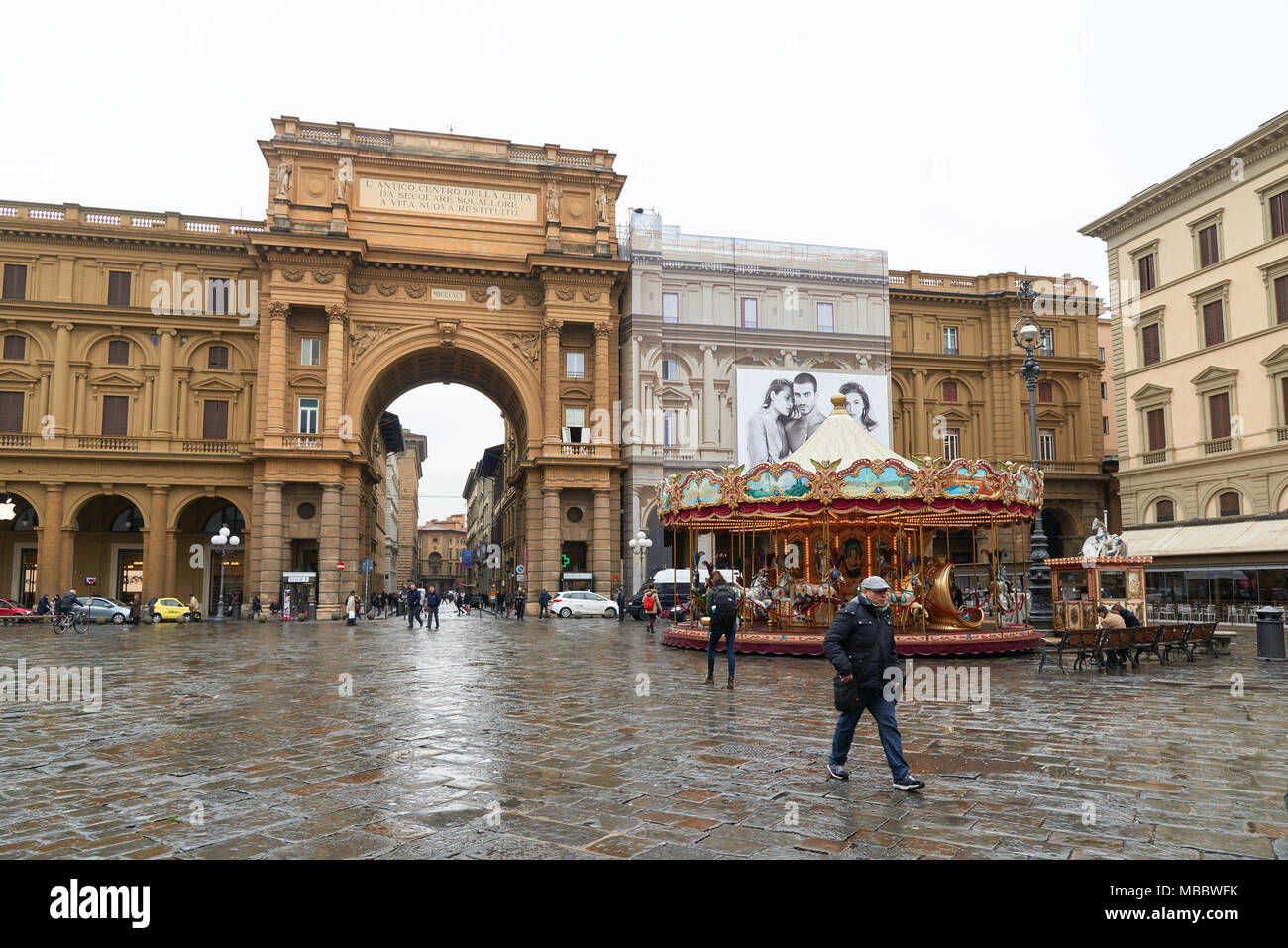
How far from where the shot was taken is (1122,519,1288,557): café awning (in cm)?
2770

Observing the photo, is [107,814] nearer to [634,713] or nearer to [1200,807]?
[634,713]

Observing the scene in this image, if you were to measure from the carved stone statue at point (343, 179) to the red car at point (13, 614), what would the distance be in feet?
66.2

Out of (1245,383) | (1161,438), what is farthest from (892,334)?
(1245,383)

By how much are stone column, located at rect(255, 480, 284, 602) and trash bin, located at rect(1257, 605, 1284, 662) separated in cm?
3189

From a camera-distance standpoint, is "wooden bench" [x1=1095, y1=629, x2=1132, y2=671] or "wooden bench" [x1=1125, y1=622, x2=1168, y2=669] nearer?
"wooden bench" [x1=1095, y1=629, x2=1132, y2=671]

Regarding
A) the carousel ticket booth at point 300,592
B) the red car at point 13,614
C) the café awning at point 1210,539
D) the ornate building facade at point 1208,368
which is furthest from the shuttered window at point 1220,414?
the red car at point 13,614

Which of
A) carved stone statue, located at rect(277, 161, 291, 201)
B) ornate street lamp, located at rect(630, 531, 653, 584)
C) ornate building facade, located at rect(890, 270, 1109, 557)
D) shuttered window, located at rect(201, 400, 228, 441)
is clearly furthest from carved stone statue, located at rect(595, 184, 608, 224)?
shuttered window, located at rect(201, 400, 228, 441)

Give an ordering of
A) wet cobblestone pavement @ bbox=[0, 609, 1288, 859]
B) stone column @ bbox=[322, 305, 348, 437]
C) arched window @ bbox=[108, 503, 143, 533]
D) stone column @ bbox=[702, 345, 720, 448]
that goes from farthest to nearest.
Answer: stone column @ bbox=[702, 345, 720, 448] < arched window @ bbox=[108, 503, 143, 533] < stone column @ bbox=[322, 305, 348, 437] < wet cobblestone pavement @ bbox=[0, 609, 1288, 859]

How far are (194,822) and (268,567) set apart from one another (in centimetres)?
3334

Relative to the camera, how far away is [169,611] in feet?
115

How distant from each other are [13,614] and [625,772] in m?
34.0

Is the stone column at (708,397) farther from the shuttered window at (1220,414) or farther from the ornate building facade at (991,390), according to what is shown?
the shuttered window at (1220,414)

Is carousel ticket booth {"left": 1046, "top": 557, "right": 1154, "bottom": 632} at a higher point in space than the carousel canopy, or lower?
lower

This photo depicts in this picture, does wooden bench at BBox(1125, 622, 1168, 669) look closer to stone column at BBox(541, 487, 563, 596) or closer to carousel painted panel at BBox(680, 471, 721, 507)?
carousel painted panel at BBox(680, 471, 721, 507)
